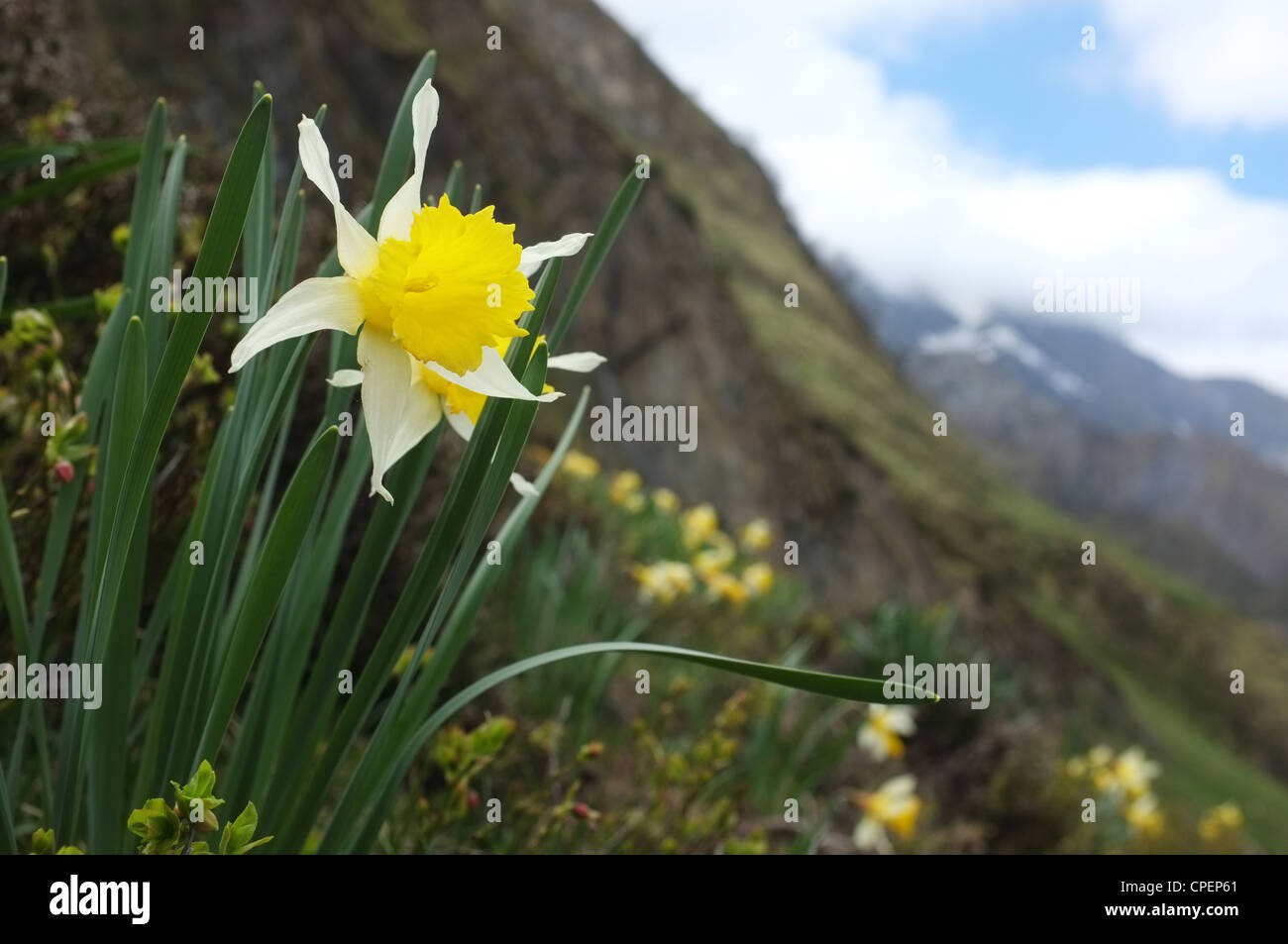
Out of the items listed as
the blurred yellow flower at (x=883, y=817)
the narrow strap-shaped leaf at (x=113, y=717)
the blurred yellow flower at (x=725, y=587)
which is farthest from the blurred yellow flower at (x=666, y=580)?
the narrow strap-shaped leaf at (x=113, y=717)

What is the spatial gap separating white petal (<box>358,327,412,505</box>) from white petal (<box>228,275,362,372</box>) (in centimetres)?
3

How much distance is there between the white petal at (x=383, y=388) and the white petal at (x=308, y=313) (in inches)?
1.1

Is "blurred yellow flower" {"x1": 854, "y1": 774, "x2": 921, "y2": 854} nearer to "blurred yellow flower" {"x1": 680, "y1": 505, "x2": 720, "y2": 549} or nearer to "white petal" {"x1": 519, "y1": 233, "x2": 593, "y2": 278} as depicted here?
"blurred yellow flower" {"x1": 680, "y1": 505, "x2": 720, "y2": 549}

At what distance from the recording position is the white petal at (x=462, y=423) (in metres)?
1.04

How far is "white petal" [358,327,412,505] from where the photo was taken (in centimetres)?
92

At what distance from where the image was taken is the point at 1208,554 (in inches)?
5241

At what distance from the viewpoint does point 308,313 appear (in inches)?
35.1

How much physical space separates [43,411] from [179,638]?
747 mm

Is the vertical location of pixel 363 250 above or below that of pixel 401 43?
below

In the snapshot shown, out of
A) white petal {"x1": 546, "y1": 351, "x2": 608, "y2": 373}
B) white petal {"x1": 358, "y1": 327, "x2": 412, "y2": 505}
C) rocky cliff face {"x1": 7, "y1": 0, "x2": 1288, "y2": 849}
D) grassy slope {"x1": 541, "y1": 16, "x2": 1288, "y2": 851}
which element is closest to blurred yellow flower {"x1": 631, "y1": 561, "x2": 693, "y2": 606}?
rocky cliff face {"x1": 7, "y1": 0, "x2": 1288, "y2": 849}

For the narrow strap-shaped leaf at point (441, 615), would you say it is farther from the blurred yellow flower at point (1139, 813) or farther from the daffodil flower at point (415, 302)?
the blurred yellow flower at point (1139, 813)

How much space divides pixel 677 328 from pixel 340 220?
16017 millimetres

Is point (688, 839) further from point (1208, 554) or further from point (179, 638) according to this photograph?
point (1208, 554)
